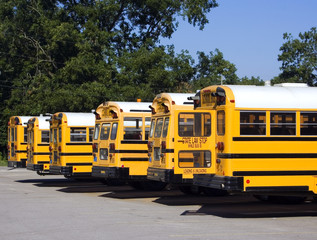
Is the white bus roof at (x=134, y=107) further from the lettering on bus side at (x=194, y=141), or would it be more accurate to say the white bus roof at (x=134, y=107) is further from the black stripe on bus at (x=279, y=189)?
the black stripe on bus at (x=279, y=189)

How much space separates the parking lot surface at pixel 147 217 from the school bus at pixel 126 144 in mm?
746

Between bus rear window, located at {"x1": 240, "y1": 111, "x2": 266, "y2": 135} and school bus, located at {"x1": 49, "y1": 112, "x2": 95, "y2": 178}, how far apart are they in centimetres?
962

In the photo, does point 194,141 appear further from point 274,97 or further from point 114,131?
point 114,131

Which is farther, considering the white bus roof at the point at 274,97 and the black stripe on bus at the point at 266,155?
the white bus roof at the point at 274,97

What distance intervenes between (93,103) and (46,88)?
423 centimetres

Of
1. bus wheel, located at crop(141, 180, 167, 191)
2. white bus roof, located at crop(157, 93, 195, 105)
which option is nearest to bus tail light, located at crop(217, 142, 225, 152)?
white bus roof, located at crop(157, 93, 195, 105)

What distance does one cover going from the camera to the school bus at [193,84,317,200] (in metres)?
13.5

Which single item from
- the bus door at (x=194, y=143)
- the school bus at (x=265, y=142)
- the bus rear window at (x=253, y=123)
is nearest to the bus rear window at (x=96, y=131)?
the bus door at (x=194, y=143)

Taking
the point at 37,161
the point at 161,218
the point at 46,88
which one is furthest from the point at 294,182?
the point at 46,88

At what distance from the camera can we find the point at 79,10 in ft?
157

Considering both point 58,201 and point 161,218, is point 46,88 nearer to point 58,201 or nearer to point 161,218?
point 58,201

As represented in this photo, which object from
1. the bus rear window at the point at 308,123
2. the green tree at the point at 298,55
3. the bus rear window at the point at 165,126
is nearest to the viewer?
the bus rear window at the point at 308,123

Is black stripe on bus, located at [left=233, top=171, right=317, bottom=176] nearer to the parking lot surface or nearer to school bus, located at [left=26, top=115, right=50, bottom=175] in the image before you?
the parking lot surface

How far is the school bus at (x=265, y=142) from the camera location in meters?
13.5
